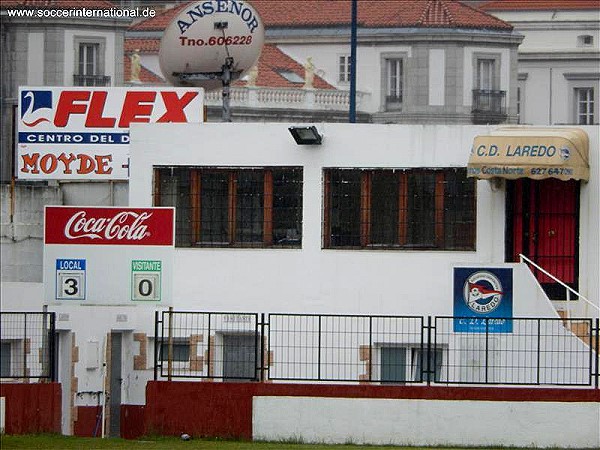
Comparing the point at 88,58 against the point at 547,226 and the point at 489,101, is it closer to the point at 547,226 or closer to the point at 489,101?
the point at 489,101

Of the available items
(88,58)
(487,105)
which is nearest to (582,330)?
(88,58)

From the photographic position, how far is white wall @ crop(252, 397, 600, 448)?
32156 mm

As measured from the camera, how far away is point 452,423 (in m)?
32.2

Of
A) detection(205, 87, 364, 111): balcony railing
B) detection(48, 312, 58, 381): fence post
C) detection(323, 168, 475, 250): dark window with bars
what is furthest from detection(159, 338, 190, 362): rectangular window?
detection(205, 87, 364, 111): balcony railing

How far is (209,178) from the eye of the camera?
124ft

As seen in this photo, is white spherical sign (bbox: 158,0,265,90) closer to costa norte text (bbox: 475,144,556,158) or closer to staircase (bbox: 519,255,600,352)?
costa norte text (bbox: 475,144,556,158)

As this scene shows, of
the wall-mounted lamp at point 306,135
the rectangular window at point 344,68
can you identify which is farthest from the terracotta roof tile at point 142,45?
the wall-mounted lamp at point 306,135

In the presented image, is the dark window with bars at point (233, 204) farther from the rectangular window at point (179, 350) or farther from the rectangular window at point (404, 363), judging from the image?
the rectangular window at point (404, 363)

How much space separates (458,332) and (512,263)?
2.66m

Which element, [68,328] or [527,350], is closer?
[527,350]

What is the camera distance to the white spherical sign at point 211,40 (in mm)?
41469

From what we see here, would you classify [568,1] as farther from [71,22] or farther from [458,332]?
[458,332]

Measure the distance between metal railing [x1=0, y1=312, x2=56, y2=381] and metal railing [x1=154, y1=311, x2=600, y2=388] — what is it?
68.8 inches

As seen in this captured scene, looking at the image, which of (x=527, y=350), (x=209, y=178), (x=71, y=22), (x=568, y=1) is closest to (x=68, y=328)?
(x=209, y=178)
